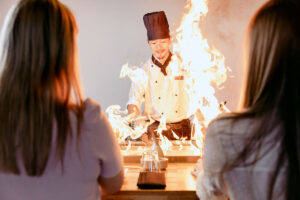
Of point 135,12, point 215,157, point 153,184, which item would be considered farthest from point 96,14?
point 215,157

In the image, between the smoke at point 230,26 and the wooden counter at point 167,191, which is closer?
the wooden counter at point 167,191

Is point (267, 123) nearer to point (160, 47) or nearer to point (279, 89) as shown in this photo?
point (279, 89)

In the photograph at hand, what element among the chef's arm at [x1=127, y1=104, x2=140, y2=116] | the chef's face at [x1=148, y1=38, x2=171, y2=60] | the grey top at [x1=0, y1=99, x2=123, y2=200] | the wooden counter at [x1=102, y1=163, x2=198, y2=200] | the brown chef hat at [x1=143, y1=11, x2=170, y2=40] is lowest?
the wooden counter at [x1=102, y1=163, x2=198, y2=200]

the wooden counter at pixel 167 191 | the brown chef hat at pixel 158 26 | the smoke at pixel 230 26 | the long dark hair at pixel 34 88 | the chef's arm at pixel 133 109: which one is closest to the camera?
the long dark hair at pixel 34 88

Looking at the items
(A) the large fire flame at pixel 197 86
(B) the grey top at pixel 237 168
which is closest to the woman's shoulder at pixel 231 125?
(B) the grey top at pixel 237 168

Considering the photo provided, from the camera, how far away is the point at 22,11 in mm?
941

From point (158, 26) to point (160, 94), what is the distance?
0.75 meters

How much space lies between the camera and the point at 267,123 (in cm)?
93

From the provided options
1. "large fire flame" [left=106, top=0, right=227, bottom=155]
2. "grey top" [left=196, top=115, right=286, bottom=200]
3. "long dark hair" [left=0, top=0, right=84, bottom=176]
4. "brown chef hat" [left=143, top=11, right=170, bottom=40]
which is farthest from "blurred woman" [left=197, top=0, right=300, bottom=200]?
"brown chef hat" [left=143, top=11, right=170, bottom=40]

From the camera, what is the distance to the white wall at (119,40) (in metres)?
4.07

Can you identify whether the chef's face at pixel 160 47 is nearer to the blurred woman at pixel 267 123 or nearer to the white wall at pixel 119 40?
the white wall at pixel 119 40

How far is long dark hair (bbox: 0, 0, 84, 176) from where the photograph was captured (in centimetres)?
91

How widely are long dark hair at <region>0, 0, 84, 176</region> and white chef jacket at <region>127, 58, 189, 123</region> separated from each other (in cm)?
239

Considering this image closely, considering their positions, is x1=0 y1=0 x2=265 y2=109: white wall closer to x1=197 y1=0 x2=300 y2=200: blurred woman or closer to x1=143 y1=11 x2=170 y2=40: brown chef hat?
x1=143 y1=11 x2=170 y2=40: brown chef hat
